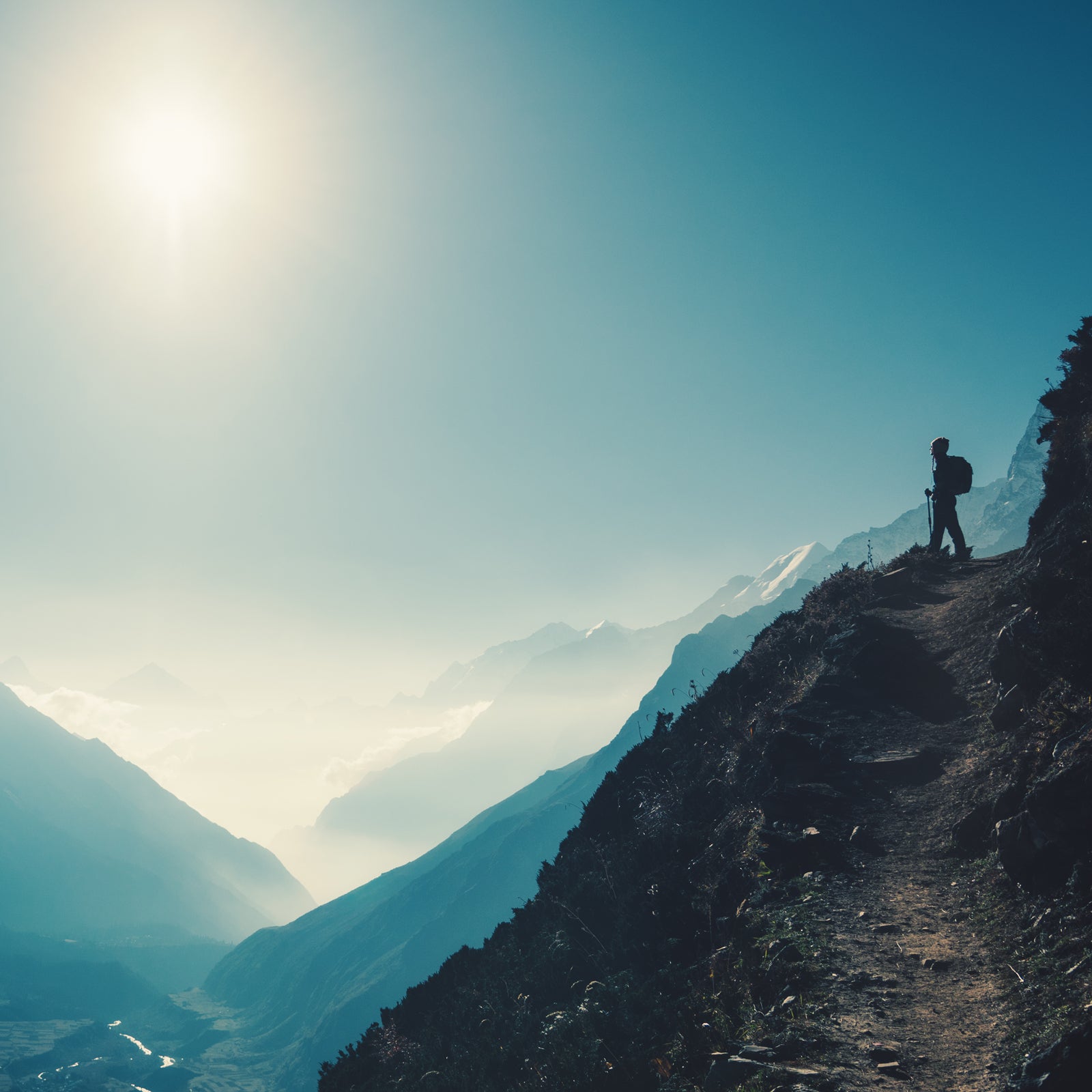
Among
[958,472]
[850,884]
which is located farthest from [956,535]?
[850,884]

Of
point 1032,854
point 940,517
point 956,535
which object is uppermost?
point 940,517

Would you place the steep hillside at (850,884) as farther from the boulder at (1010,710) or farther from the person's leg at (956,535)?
the person's leg at (956,535)

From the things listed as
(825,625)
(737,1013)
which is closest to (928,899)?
(737,1013)

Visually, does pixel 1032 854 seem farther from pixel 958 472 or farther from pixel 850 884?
pixel 958 472

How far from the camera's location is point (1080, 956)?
6.65 meters

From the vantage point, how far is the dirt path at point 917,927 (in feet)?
21.0

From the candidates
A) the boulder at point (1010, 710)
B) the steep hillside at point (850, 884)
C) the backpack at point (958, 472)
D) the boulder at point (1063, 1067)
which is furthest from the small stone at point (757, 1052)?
the backpack at point (958, 472)

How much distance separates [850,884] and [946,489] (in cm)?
1950

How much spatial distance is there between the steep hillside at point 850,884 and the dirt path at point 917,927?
0.04m

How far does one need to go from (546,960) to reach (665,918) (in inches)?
193

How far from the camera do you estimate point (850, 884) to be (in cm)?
1031

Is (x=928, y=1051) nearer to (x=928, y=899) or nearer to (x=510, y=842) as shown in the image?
(x=928, y=899)

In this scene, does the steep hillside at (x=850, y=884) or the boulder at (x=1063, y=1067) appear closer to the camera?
the boulder at (x=1063, y=1067)

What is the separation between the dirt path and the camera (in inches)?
252
